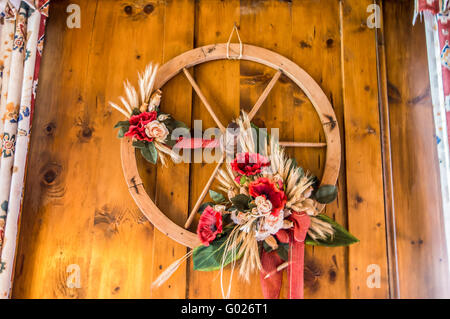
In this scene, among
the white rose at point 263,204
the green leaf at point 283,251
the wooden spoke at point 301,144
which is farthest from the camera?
the wooden spoke at point 301,144

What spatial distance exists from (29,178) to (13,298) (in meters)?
0.43

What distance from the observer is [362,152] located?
1.19 meters

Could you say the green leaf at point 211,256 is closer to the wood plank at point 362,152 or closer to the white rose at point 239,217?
the white rose at point 239,217

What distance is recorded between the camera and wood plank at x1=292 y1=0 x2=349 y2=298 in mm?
1139

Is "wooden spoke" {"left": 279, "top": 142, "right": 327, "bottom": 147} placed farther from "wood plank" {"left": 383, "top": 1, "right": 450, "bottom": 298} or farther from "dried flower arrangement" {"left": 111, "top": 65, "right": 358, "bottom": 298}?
"wood plank" {"left": 383, "top": 1, "right": 450, "bottom": 298}

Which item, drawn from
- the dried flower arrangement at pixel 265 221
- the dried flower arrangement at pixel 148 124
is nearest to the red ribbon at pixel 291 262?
the dried flower arrangement at pixel 265 221

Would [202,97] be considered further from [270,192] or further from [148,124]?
[270,192]

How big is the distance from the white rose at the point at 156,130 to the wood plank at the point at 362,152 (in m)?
0.68

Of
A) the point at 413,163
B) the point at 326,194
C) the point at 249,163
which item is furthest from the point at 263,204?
the point at 413,163

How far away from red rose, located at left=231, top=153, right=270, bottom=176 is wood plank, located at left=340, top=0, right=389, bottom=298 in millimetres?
366

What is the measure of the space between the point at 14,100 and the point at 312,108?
1097 mm

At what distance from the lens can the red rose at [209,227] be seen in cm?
102
